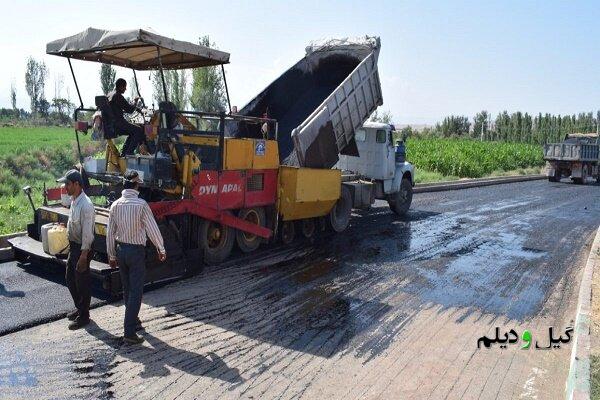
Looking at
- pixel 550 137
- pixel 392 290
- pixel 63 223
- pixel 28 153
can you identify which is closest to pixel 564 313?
pixel 392 290

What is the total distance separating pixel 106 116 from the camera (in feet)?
26.6

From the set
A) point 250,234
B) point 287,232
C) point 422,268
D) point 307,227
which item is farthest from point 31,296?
point 422,268

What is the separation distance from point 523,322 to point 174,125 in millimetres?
5235

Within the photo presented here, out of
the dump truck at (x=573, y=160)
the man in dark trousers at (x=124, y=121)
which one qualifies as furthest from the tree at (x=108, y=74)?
the dump truck at (x=573, y=160)

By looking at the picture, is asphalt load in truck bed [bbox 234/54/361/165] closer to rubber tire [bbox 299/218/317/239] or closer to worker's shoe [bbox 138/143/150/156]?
rubber tire [bbox 299/218/317/239]

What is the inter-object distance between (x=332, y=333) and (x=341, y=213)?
5814 millimetres

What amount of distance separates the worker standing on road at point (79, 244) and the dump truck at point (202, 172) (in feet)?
2.51

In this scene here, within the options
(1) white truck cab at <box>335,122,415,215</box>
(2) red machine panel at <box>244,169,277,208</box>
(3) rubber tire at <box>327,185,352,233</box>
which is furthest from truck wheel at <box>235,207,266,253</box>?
(1) white truck cab at <box>335,122,415,215</box>

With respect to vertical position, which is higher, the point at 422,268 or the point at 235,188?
the point at 235,188

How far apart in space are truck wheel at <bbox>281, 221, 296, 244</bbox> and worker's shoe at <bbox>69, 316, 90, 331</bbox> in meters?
4.71

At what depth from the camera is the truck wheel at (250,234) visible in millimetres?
8984

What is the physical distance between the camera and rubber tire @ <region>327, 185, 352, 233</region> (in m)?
11.3

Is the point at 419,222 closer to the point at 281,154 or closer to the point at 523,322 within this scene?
the point at 281,154

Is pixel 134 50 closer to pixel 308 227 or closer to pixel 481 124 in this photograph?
pixel 308 227
